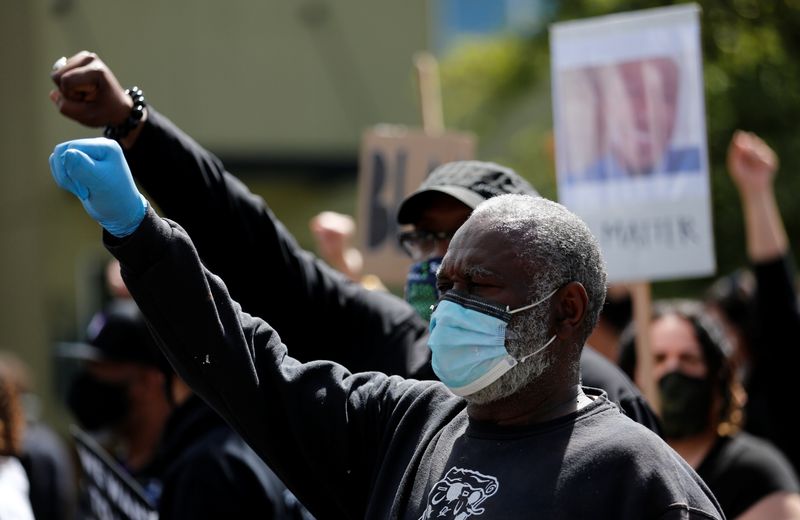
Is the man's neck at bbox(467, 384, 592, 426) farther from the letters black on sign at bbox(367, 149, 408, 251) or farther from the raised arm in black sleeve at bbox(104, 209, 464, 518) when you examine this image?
the letters black on sign at bbox(367, 149, 408, 251)

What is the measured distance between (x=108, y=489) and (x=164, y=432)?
26 centimetres

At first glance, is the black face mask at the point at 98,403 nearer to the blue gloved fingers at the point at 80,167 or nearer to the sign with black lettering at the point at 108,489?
the sign with black lettering at the point at 108,489

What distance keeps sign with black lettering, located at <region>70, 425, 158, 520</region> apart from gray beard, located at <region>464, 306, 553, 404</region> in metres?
1.87

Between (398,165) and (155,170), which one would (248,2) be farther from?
(155,170)

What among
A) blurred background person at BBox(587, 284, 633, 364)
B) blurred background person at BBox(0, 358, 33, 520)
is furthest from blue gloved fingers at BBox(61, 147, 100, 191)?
blurred background person at BBox(587, 284, 633, 364)

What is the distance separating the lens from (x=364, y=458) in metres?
2.64

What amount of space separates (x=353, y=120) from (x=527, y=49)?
4.39m

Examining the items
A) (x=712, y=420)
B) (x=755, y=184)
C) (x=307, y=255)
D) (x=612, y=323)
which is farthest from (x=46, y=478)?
(x=755, y=184)

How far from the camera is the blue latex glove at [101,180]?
2287 millimetres

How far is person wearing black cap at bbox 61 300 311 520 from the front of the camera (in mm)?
3652

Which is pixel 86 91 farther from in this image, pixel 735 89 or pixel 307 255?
pixel 735 89

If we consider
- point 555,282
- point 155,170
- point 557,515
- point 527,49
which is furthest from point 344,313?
point 527,49

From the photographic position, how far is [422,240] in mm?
3301

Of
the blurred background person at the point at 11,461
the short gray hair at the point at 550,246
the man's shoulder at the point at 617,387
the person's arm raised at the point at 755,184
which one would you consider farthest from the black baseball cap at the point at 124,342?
the short gray hair at the point at 550,246
